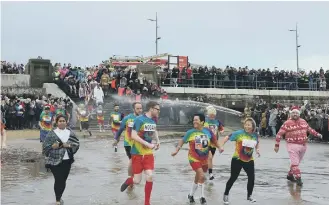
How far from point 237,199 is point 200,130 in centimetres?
147

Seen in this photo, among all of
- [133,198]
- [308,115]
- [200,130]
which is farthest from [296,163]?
[308,115]

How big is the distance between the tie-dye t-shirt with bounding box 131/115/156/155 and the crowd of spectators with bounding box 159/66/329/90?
28998 millimetres

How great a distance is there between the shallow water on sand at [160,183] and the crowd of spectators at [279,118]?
8.25 metres

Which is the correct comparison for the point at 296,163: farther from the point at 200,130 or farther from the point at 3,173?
the point at 3,173

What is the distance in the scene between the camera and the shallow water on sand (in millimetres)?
9862

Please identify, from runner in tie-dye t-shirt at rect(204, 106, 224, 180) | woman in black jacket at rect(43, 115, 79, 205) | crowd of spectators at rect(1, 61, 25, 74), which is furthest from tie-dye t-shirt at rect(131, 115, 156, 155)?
crowd of spectators at rect(1, 61, 25, 74)

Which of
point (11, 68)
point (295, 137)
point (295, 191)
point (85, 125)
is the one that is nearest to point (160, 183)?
point (295, 191)

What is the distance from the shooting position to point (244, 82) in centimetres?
4041

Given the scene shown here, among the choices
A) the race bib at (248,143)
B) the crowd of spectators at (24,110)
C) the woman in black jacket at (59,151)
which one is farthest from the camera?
the crowd of spectators at (24,110)

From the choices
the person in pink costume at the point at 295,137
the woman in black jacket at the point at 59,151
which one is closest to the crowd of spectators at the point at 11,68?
the person in pink costume at the point at 295,137

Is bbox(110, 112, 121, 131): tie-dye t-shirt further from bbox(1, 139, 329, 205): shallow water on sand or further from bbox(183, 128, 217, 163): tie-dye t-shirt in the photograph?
bbox(183, 128, 217, 163): tie-dye t-shirt

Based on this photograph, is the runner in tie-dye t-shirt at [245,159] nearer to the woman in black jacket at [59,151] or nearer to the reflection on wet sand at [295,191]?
the reflection on wet sand at [295,191]

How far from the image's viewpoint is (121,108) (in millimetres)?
31422

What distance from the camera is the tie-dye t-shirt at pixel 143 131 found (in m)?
9.08
